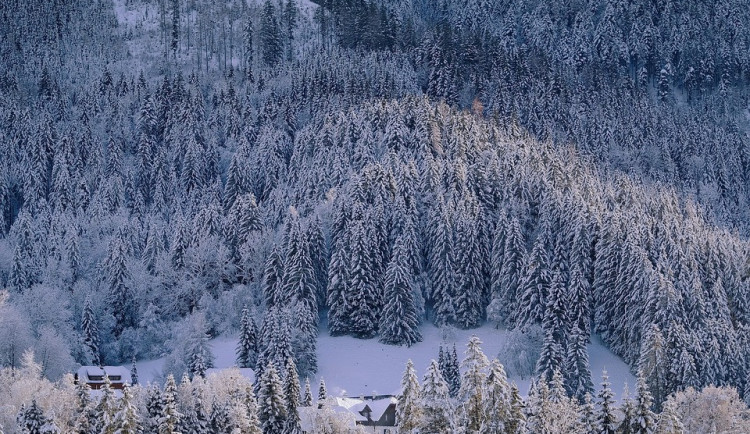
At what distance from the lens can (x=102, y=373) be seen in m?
81.2

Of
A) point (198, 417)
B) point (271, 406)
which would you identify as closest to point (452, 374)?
point (271, 406)

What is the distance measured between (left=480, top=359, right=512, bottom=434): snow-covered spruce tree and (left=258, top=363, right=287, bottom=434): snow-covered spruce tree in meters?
19.8

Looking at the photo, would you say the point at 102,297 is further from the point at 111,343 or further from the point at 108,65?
the point at 108,65

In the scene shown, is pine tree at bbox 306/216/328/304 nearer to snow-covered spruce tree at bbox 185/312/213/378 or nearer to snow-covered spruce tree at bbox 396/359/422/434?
snow-covered spruce tree at bbox 185/312/213/378

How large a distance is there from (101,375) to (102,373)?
21 cm

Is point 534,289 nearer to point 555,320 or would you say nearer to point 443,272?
point 555,320

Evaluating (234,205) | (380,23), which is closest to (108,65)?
(380,23)

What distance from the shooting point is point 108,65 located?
15562cm

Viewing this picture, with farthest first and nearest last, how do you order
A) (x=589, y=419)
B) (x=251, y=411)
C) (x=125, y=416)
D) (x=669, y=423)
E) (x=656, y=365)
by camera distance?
(x=656, y=365) → (x=251, y=411) → (x=125, y=416) → (x=589, y=419) → (x=669, y=423)

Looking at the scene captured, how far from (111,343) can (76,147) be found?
4170 centimetres

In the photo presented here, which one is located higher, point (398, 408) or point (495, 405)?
point (495, 405)

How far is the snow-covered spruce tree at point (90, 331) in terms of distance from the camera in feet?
292

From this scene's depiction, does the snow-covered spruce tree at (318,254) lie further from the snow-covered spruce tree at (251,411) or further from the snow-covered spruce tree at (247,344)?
the snow-covered spruce tree at (251,411)

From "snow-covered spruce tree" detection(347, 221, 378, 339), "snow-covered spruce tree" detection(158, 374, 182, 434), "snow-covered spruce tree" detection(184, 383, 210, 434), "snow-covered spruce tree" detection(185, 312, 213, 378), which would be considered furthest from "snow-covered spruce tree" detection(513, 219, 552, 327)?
"snow-covered spruce tree" detection(158, 374, 182, 434)
